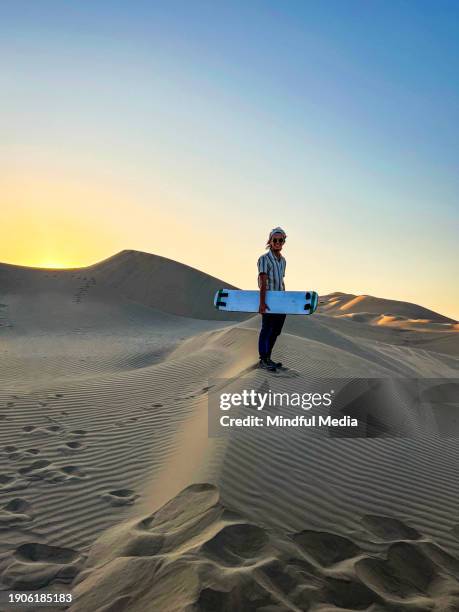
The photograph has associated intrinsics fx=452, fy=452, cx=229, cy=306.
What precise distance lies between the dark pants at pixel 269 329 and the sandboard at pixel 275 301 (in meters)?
0.16

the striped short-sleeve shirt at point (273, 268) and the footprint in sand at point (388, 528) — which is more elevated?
the striped short-sleeve shirt at point (273, 268)

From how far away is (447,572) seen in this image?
11.0 ft

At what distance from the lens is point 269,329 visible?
8.70 m

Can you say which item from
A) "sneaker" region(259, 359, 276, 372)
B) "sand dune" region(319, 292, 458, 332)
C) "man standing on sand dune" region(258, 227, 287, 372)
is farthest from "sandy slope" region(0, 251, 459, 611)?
"sand dune" region(319, 292, 458, 332)

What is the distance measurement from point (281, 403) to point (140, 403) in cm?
278

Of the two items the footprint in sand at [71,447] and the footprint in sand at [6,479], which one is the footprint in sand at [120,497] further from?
the footprint in sand at [71,447]

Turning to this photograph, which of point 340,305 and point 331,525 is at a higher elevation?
point 340,305

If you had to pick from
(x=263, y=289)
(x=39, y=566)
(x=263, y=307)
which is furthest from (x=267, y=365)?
→ (x=39, y=566)

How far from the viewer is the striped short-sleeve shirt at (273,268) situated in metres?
8.44

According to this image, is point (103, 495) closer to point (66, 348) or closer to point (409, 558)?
point (409, 558)

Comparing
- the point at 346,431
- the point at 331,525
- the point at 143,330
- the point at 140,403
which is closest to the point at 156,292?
the point at 143,330

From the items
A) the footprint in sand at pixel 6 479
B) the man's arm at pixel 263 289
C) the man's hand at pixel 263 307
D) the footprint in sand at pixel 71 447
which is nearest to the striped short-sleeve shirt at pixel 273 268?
the man's arm at pixel 263 289

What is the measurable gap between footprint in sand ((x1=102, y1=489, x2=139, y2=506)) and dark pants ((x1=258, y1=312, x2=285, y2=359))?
14.8 feet

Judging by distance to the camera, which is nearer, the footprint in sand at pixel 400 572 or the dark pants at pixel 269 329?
the footprint in sand at pixel 400 572
